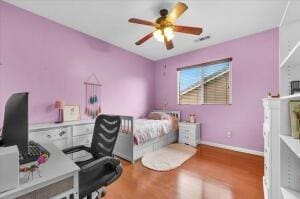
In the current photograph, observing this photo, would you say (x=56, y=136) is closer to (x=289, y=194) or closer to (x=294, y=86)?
(x=289, y=194)

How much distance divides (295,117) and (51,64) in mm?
3387

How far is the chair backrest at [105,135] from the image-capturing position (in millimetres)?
1481

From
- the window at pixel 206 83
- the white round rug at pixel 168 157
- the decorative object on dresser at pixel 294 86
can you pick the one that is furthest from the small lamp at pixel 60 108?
the decorative object on dresser at pixel 294 86

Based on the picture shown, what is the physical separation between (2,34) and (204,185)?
11.9 ft

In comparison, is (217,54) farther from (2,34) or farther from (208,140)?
(2,34)

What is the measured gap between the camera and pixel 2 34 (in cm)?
218

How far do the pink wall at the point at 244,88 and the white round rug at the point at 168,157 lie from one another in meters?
0.81

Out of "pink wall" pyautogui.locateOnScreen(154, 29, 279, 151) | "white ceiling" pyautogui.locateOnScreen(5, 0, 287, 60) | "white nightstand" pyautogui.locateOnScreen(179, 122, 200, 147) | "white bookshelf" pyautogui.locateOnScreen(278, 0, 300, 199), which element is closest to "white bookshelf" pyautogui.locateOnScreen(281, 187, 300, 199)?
"white bookshelf" pyautogui.locateOnScreen(278, 0, 300, 199)

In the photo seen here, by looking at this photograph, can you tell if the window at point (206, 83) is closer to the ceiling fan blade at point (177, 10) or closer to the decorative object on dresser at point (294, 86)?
the ceiling fan blade at point (177, 10)

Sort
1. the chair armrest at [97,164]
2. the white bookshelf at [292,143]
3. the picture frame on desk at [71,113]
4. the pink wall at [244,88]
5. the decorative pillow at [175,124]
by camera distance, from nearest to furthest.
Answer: the white bookshelf at [292,143] < the chair armrest at [97,164] < the picture frame on desk at [71,113] < the pink wall at [244,88] < the decorative pillow at [175,124]

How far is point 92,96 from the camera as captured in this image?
3293 mm

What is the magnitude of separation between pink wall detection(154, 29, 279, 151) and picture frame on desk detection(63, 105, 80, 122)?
9.46ft

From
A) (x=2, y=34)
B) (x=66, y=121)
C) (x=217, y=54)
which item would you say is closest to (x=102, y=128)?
(x=66, y=121)

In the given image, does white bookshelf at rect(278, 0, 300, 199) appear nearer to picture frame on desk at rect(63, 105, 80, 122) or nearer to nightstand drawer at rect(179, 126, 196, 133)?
nightstand drawer at rect(179, 126, 196, 133)
